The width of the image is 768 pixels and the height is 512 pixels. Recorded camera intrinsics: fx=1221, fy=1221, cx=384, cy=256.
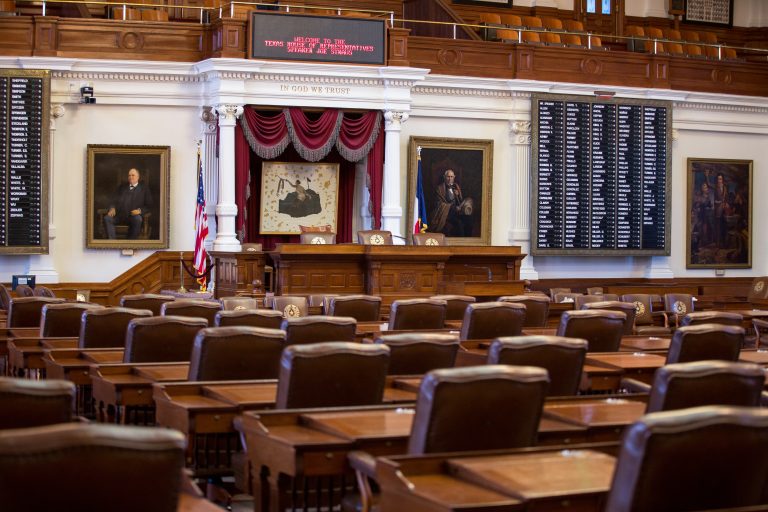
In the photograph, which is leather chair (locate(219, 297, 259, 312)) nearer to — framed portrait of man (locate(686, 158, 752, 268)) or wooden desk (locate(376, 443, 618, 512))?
wooden desk (locate(376, 443, 618, 512))

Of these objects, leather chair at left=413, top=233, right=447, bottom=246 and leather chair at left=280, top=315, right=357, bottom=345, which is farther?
leather chair at left=413, top=233, right=447, bottom=246

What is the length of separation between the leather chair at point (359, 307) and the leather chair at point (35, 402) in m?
7.99

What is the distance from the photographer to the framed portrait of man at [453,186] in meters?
21.8

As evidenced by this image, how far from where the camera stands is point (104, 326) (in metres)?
9.15

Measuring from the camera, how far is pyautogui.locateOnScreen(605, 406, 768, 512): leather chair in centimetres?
371

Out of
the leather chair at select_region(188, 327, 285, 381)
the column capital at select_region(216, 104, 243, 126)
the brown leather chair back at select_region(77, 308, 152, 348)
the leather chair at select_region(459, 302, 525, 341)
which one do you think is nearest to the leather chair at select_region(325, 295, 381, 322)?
the leather chair at select_region(459, 302, 525, 341)

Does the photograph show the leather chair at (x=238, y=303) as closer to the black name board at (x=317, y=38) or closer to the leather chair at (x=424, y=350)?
the leather chair at (x=424, y=350)

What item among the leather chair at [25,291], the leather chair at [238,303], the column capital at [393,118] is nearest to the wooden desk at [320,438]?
the leather chair at [238,303]

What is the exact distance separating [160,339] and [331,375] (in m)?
2.56

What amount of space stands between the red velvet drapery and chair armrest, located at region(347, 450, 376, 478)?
15.4 meters

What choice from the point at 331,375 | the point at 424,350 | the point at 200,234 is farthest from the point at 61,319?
the point at 200,234

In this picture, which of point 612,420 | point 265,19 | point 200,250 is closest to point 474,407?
point 612,420

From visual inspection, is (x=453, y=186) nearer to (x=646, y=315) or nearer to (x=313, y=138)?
(x=313, y=138)

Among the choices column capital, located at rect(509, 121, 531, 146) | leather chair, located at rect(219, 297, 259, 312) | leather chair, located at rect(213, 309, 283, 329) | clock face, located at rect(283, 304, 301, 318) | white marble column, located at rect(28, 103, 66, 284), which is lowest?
clock face, located at rect(283, 304, 301, 318)
